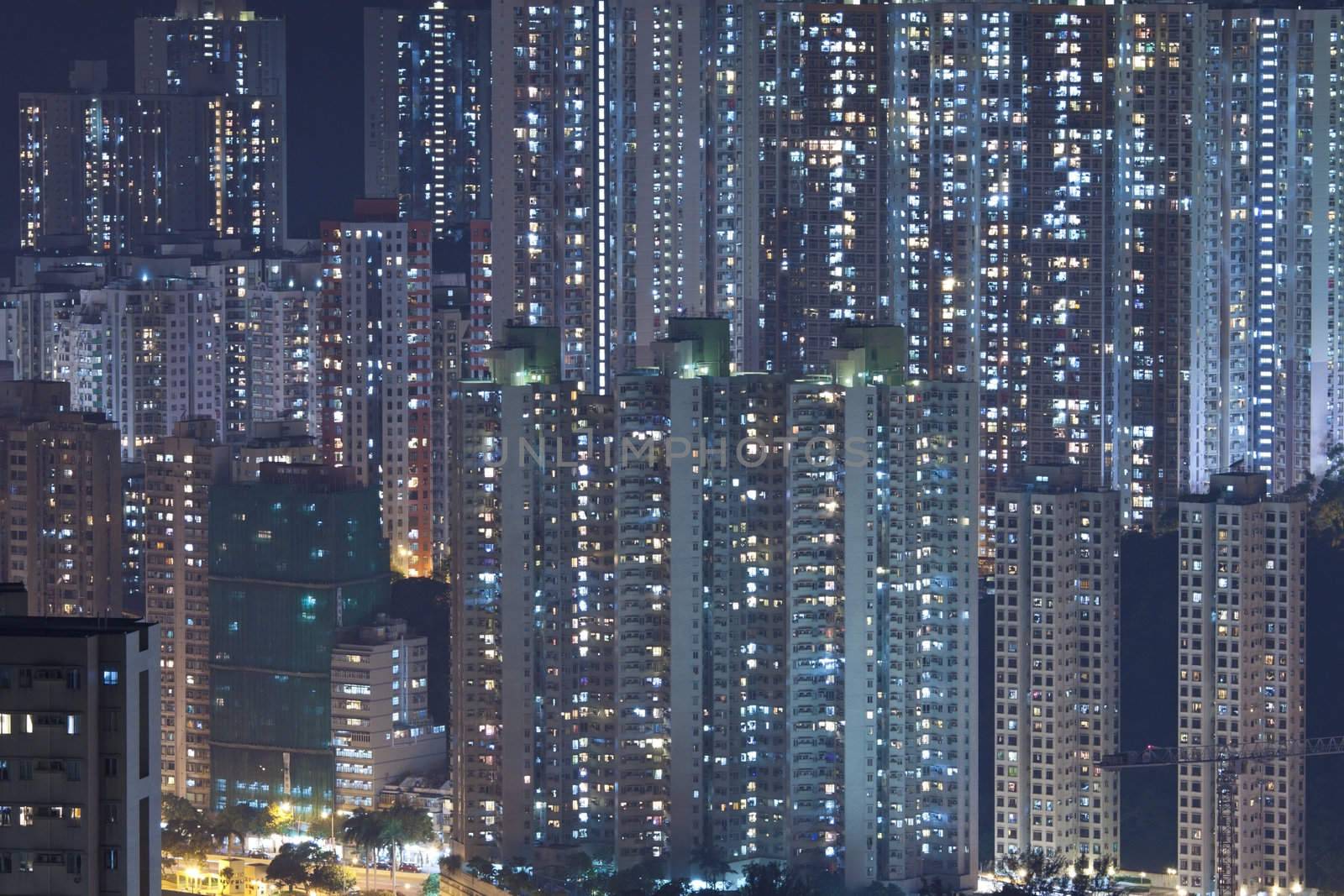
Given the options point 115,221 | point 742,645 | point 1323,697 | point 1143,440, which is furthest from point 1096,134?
point 115,221

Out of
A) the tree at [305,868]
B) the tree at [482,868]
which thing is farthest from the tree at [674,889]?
the tree at [305,868]

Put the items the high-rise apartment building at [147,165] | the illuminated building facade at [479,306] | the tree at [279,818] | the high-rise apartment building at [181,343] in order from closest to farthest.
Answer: the tree at [279,818] < the illuminated building facade at [479,306] < the high-rise apartment building at [181,343] < the high-rise apartment building at [147,165]

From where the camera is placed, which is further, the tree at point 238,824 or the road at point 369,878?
the tree at point 238,824

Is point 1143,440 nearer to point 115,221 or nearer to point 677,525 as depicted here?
point 677,525

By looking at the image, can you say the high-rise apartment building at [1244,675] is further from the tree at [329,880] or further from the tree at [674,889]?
the tree at [329,880]

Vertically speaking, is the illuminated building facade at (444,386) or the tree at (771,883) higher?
the illuminated building facade at (444,386)
